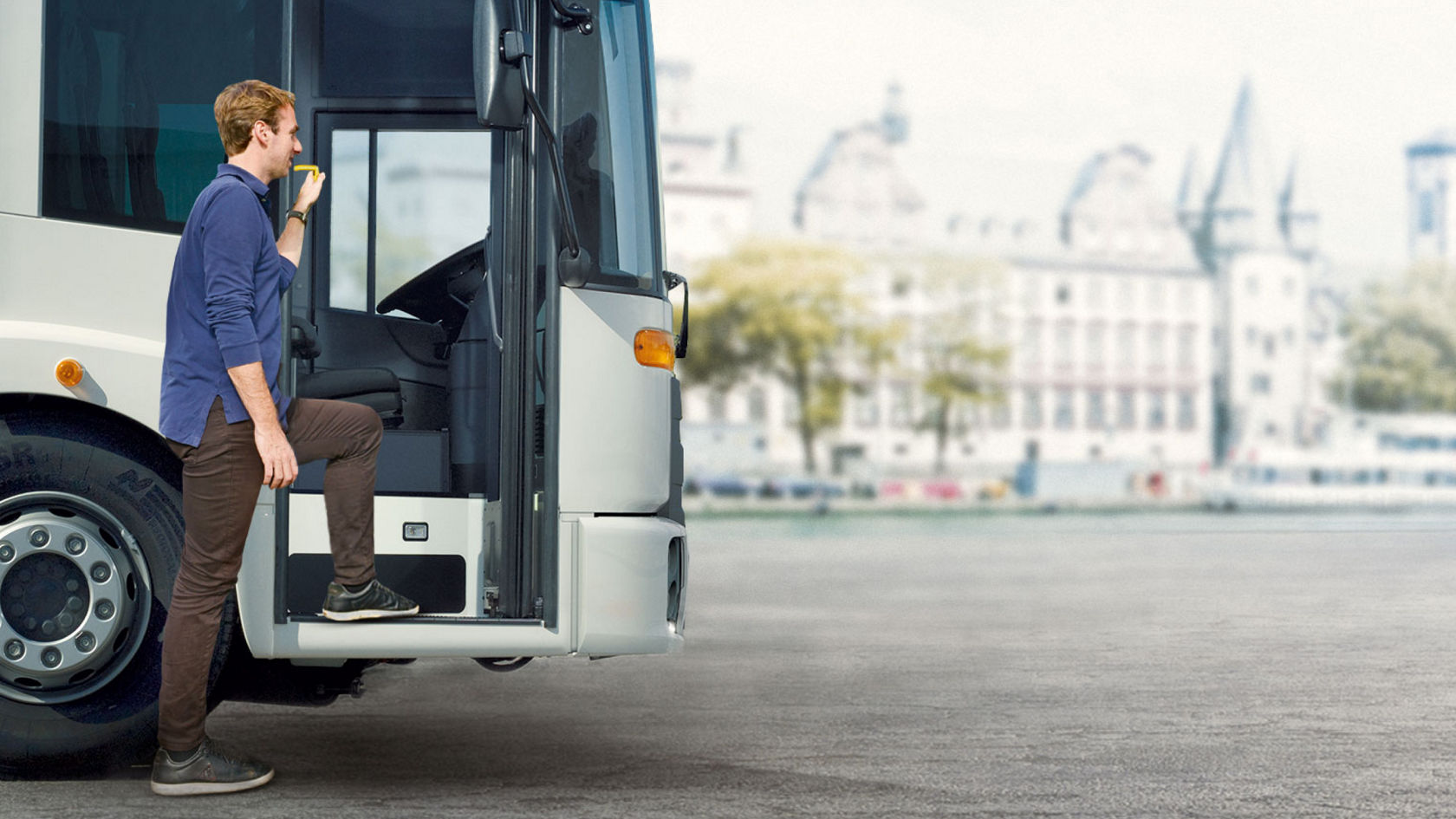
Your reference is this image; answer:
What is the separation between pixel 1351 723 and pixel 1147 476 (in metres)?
77.5

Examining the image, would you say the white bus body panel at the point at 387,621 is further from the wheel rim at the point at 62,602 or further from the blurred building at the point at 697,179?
the blurred building at the point at 697,179

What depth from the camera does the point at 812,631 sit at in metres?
12.2

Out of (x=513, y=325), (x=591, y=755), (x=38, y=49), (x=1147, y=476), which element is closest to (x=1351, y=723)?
(x=591, y=755)

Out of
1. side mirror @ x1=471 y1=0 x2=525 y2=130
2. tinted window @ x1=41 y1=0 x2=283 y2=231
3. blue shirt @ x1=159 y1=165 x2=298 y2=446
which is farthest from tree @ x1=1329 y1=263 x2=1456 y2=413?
blue shirt @ x1=159 y1=165 x2=298 y2=446

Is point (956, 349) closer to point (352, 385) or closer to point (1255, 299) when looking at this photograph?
point (1255, 299)

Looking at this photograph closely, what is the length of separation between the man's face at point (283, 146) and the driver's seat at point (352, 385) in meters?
0.54

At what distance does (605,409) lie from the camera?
5648mm

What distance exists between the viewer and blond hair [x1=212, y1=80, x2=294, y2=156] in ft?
17.0

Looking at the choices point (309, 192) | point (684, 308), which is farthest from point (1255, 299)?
point (309, 192)

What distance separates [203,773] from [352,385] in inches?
51.0

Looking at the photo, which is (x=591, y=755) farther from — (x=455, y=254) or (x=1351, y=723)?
(x=1351, y=723)

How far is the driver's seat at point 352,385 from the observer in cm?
565

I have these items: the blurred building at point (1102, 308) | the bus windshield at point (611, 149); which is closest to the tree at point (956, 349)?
the blurred building at point (1102, 308)

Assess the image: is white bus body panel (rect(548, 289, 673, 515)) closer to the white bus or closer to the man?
the white bus
